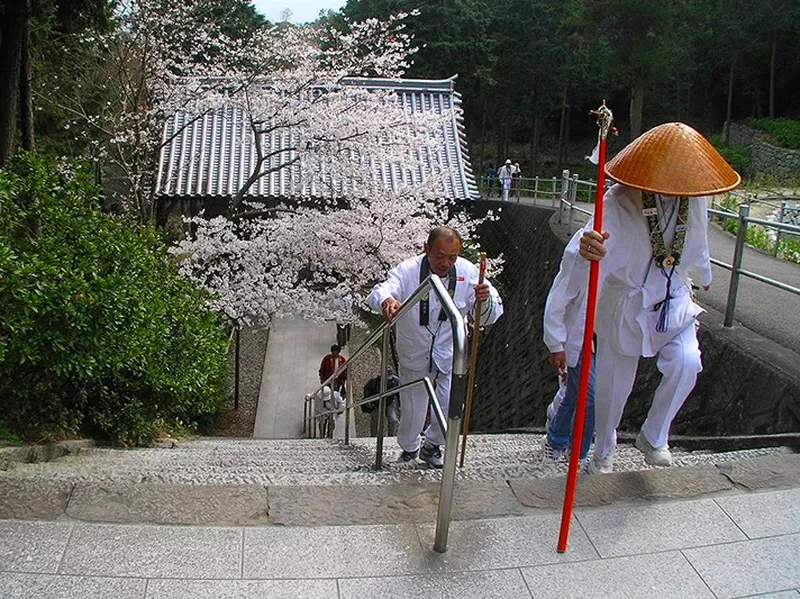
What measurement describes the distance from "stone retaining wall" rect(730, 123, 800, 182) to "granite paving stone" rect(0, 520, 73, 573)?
1185 inches

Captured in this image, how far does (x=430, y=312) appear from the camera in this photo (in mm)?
3906

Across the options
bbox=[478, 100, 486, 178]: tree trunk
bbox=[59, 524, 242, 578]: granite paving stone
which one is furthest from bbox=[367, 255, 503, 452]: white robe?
bbox=[478, 100, 486, 178]: tree trunk

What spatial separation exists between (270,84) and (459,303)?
31.2 ft

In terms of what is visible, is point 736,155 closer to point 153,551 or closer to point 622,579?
point 622,579

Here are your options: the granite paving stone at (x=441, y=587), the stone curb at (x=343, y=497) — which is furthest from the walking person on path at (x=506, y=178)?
the granite paving stone at (x=441, y=587)

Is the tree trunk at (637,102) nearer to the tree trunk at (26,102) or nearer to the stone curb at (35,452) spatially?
the tree trunk at (26,102)

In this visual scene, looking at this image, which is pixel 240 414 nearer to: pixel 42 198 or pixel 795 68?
pixel 42 198

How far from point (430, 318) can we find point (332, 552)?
1522 millimetres

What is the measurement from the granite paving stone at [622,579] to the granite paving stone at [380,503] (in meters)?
0.45

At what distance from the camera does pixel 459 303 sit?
388 centimetres

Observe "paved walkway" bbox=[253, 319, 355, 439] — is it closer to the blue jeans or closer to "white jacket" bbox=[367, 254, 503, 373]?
the blue jeans

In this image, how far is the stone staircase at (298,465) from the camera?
3570 mm

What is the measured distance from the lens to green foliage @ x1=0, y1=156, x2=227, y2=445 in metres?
4.26

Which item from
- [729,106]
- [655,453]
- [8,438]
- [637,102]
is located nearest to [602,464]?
[655,453]
